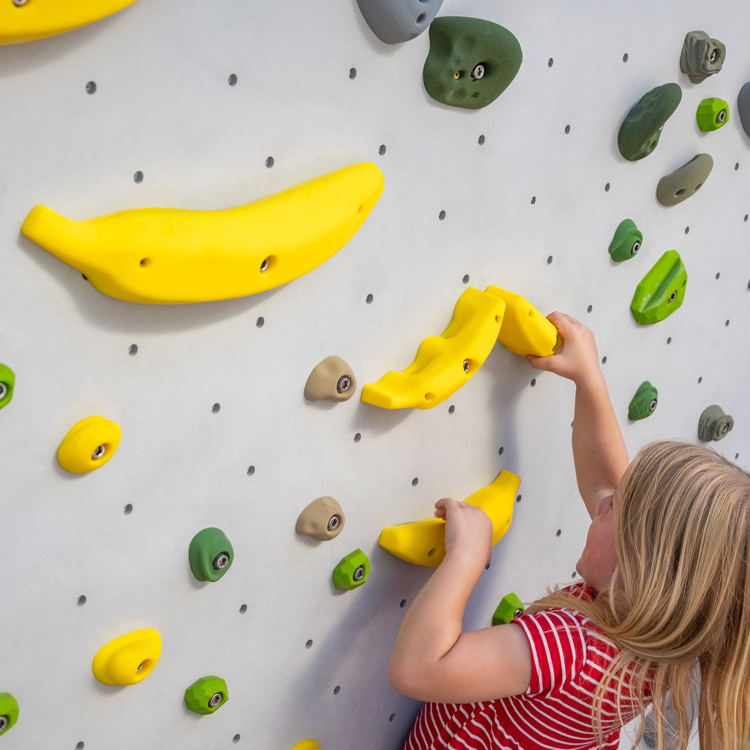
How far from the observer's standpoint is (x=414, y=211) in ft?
2.28

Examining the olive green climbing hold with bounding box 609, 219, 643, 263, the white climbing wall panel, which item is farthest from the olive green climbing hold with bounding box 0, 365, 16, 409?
the olive green climbing hold with bounding box 609, 219, 643, 263

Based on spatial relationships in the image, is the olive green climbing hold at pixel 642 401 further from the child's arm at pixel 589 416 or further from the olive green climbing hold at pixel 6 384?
the olive green climbing hold at pixel 6 384

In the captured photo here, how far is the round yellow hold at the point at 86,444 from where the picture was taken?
53cm

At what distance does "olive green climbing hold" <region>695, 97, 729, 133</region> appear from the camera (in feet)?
3.00

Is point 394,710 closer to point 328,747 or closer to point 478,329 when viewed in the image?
point 328,747

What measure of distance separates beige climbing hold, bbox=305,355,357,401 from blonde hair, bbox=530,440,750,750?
0.31 m

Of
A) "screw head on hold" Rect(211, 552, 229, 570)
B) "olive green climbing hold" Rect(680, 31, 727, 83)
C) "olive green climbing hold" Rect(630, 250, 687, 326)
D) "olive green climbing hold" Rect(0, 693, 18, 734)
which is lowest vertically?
"olive green climbing hold" Rect(0, 693, 18, 734)

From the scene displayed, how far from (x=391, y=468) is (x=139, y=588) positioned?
275 millimetres

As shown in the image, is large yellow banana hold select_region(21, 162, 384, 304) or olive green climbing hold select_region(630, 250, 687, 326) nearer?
large yellow banana hold select_region(21, 162, 384, 304)

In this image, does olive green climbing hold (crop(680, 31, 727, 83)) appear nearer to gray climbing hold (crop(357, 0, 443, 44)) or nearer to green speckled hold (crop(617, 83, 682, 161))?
green speckled hold (crop(617, 83, 682, 161))

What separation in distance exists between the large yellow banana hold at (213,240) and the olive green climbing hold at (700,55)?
47 cm

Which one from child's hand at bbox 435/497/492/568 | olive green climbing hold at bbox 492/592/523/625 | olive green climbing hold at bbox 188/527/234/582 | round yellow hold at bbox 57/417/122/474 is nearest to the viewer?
round yellow hold at bbox 57/417/122/474

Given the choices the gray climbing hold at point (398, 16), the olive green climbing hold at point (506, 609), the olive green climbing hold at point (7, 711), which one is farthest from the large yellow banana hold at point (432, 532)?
the gray climbing hold at point (398, 16)

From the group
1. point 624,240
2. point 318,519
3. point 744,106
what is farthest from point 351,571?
point 744,106
